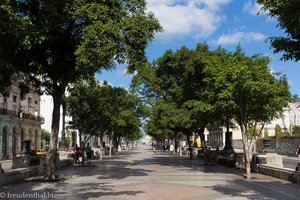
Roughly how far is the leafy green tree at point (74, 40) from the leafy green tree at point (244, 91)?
13.3 ft

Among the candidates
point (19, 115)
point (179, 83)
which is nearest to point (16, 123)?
point (19, 115)

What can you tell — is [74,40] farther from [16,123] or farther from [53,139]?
[16,123]

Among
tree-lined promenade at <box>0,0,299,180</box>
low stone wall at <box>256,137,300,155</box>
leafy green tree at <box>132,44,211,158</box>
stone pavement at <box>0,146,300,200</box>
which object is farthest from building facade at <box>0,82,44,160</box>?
stone pavement at <box>0,146,300,200</box>

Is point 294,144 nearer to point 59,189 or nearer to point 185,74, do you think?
point 185,74

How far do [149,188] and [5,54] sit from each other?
8.06 m

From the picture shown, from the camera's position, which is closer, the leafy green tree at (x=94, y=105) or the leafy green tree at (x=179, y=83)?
the leafy green tree at (x=179, y=83)

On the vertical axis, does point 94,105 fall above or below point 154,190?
above

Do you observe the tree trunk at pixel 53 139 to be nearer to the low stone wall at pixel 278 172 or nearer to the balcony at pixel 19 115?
the low stone wall at pixel 278 172

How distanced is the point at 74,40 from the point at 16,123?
40.2 m

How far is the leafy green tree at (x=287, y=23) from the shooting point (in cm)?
962

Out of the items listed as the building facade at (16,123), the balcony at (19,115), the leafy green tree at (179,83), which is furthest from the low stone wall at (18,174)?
the balcony at (19,115)

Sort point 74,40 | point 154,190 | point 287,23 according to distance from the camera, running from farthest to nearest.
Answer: point 74,40 → point 154,190 → point 287,23

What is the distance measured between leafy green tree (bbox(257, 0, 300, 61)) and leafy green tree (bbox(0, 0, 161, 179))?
829 cm

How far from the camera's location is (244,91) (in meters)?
20.8
